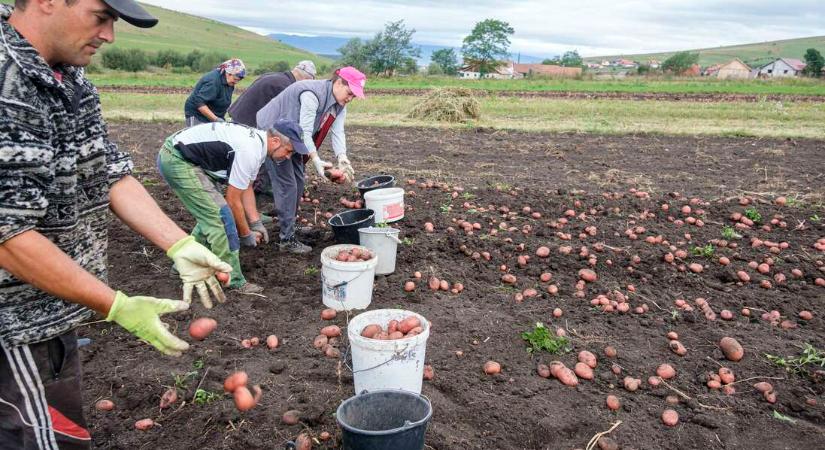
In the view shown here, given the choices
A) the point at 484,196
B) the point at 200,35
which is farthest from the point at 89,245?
the point at 200,35

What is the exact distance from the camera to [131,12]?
186 centimetres

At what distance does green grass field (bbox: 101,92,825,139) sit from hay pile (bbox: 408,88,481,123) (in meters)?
0.43

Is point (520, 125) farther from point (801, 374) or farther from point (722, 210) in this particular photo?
point (801, 374)

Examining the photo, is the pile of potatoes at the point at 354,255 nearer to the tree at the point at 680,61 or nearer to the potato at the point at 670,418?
the potato at the point at 670,418

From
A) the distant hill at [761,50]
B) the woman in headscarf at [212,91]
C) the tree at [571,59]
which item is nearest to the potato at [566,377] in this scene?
the woman in headscarf at [212,91]

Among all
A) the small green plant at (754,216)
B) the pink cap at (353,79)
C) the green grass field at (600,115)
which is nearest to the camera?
the pink cap at (353,79)

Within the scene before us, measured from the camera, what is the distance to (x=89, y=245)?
214cm

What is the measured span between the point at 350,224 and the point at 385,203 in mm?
721

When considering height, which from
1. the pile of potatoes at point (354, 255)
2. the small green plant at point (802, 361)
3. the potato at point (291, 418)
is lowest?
the potato at point (291, 418)

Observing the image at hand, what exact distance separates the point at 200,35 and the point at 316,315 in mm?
110042

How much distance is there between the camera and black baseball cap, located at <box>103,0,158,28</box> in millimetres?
1803

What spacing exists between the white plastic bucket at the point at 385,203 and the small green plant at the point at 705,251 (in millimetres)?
2822

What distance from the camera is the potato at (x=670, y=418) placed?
3.10 meters

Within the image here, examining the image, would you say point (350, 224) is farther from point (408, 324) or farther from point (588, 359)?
point (588, 359)
